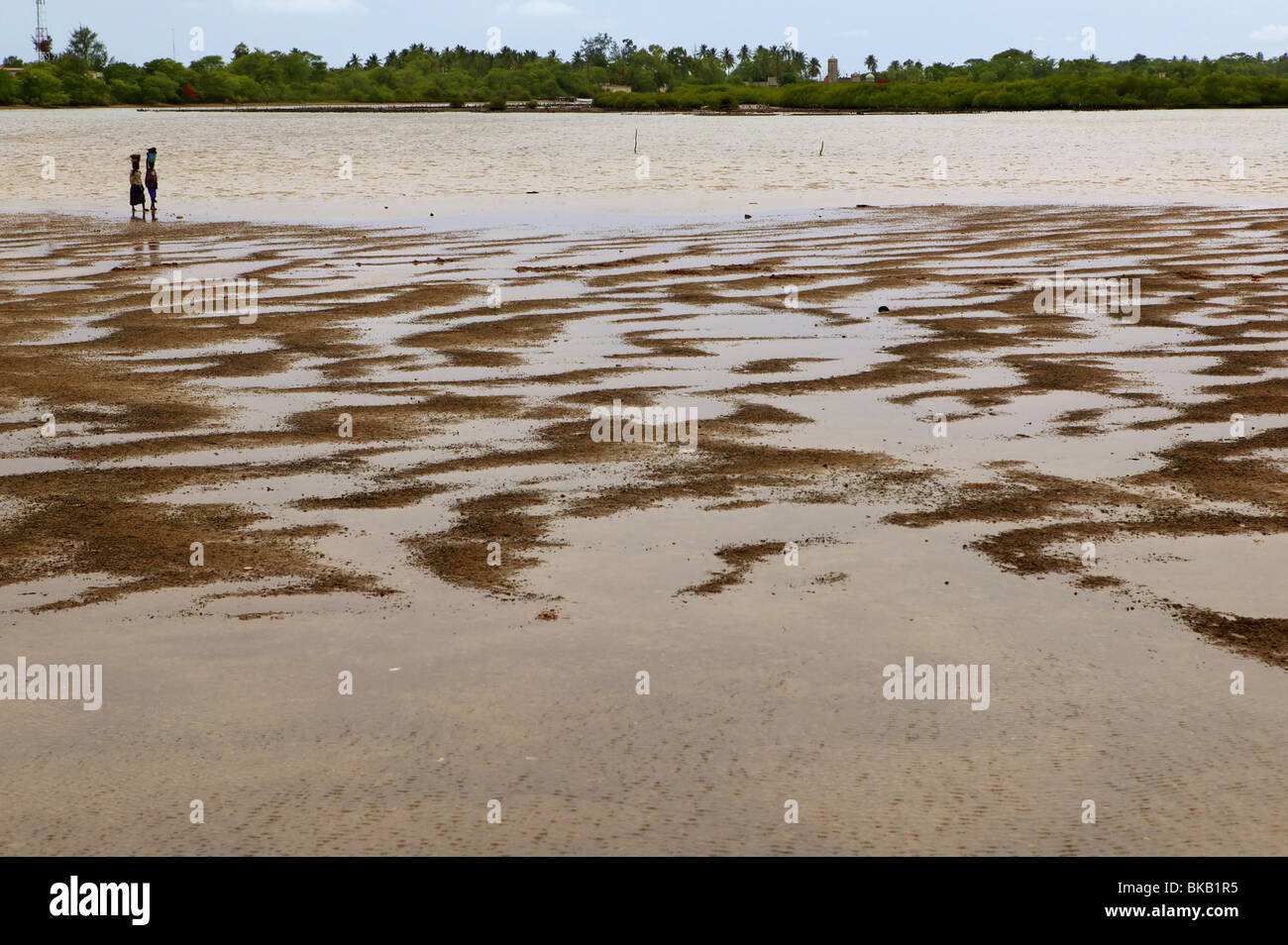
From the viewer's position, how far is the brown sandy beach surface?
498 cm

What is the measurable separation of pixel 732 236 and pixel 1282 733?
2204 centimetres

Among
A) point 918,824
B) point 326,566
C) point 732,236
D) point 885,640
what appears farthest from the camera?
point 732,236

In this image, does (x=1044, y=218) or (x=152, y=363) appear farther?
(x=1044, y=218)

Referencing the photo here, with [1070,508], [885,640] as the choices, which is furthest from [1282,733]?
[1070,508]

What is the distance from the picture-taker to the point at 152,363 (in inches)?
536

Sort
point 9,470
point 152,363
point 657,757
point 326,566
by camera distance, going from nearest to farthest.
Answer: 1. point 657,757
2. point 326,566
3. point 9,470
4. point 152,363

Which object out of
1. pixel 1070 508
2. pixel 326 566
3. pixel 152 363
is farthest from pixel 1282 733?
pixel 152 363

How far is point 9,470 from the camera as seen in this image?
959 cm

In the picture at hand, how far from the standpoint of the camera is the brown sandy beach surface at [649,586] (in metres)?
4.98

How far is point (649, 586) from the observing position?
23.5 ft
